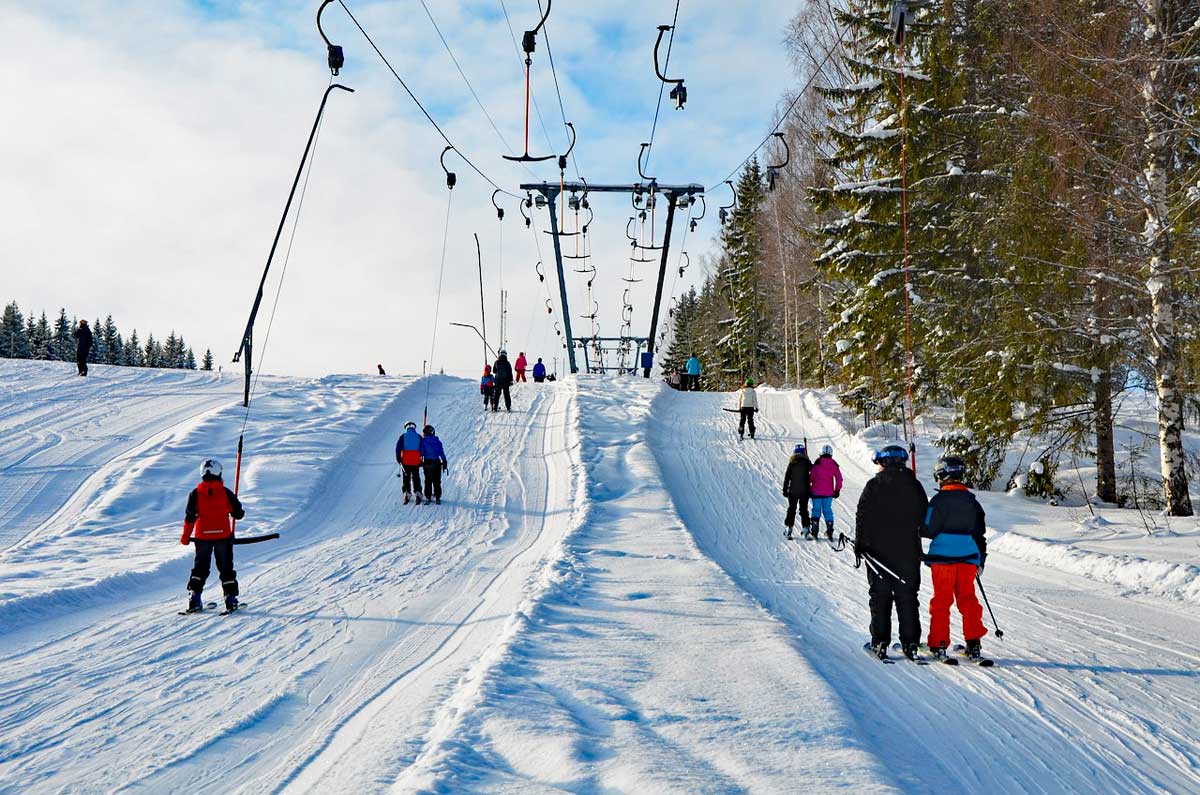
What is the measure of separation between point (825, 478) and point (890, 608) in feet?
25.8

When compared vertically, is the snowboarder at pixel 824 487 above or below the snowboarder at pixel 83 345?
below

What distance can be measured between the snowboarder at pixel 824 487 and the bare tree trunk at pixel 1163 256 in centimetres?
Answer: 550

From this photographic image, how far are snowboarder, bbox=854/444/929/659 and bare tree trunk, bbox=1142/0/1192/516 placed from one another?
8.91 meters

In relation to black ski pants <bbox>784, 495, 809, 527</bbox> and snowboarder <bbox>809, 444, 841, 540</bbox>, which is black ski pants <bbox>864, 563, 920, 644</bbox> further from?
black ski pants <bbox>784, 495, 809, 527</bbox>

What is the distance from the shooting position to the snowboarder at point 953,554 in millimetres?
7211

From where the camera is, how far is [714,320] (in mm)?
69375

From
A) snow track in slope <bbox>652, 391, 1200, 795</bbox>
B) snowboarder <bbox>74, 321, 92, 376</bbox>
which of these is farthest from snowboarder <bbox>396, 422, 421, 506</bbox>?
snowboarder <bbox>74, 321, 92, 376</bbox>

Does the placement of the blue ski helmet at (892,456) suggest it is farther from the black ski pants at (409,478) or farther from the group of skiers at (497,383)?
the group of skiers at (497,383)

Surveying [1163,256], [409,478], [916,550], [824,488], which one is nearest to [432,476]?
[409,478]

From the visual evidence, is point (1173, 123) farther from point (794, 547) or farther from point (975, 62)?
point (794, 547)

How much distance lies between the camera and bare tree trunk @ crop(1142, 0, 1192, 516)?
43.8 feet

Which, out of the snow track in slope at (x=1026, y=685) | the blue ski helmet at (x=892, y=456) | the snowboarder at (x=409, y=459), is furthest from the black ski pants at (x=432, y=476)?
the blue ski helmet at (x=892, y=456)

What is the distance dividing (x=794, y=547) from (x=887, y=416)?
32.7 feet

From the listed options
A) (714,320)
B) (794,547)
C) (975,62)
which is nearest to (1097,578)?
(794,547)
